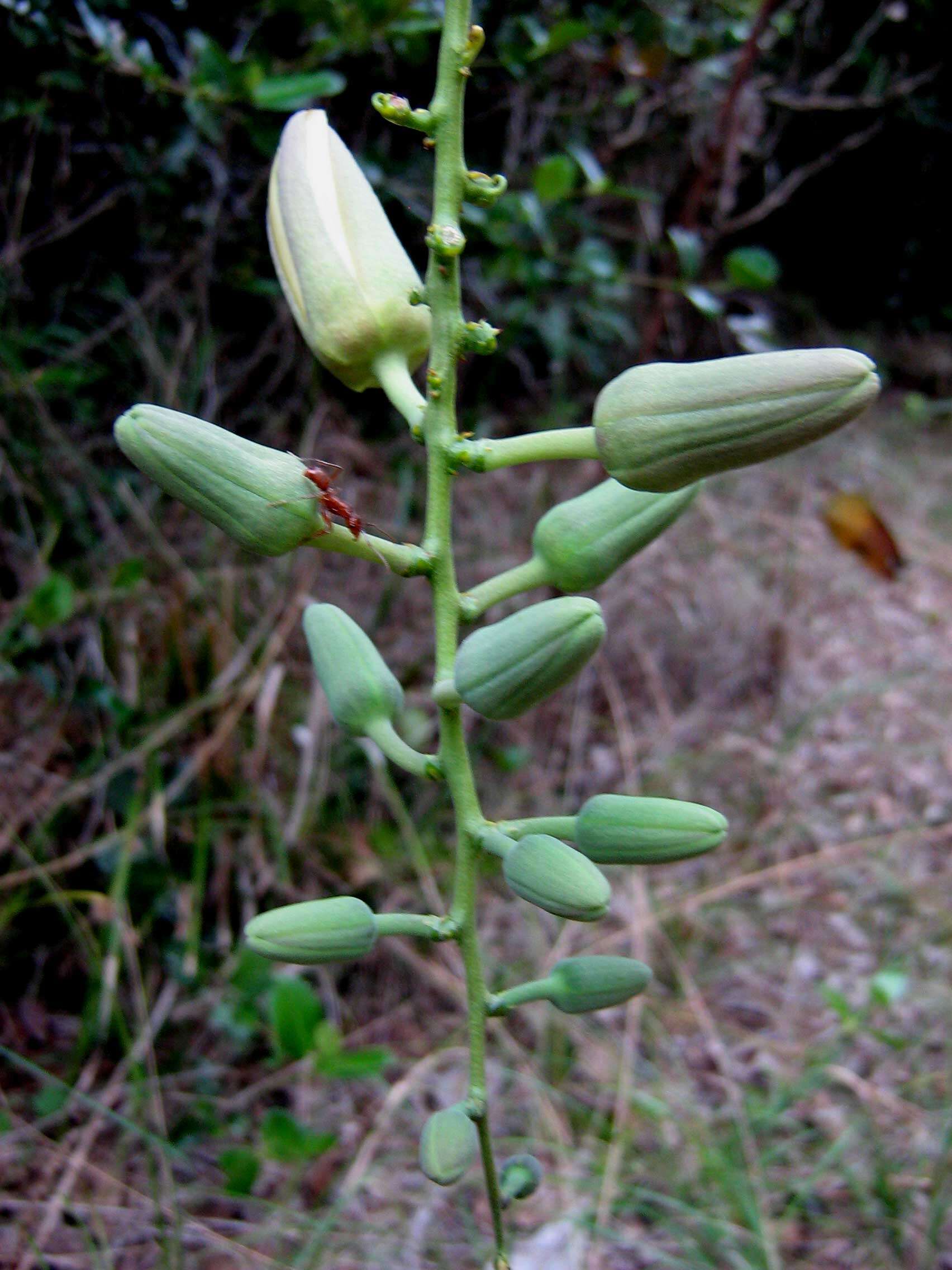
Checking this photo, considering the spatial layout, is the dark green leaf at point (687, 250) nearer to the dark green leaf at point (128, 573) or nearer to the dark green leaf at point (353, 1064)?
the dark green leaf at point (128, 573)

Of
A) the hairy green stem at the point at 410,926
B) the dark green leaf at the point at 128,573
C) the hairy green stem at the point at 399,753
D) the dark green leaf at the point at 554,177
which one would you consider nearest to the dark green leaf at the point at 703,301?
the dark green leaf at the point at 554,177

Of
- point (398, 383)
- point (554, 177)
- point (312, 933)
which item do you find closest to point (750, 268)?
point (554, 177)

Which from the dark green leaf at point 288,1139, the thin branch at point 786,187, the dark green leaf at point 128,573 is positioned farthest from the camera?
the thin branch at point 786,187

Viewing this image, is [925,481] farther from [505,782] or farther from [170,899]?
[170,899]

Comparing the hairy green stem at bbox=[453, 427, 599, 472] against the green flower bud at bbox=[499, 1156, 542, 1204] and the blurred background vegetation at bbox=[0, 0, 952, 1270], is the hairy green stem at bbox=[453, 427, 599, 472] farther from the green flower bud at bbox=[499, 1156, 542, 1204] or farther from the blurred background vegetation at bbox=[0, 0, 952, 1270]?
the blurred background vegetation at bbox=[0, 0, 952, 1270]

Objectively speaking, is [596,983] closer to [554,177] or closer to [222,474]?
[222,474]

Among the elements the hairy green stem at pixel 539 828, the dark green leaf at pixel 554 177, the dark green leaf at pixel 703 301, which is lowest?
the hairy green stem at pixel 539 828
